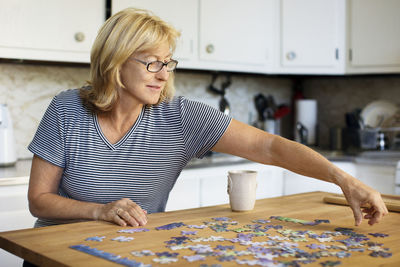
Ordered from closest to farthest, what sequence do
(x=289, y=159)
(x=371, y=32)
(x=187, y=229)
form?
(x=187, y=229)
(x=289, y=159)
(x=371, y=32)

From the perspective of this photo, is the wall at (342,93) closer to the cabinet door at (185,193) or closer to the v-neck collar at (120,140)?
the cabinet door at (185,193)

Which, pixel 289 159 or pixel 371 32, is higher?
pixel 371 32

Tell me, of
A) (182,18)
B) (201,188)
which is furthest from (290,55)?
(201,188)

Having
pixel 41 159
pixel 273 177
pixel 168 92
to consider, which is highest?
pixel 168 92

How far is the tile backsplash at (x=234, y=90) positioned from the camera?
3016 millimetres

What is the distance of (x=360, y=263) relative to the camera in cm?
110

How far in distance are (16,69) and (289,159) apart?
1.88 meters

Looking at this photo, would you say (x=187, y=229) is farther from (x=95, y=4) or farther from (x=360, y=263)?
(x=95, y=4)

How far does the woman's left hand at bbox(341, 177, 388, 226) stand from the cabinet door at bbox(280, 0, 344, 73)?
2346 millimetres

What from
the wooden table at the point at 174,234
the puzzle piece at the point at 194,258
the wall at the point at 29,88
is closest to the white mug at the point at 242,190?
the wooden table at the point at 174,234

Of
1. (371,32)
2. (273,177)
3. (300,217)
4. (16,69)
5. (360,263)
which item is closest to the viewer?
(360,263)

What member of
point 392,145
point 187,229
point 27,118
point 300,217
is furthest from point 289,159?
point 392,145

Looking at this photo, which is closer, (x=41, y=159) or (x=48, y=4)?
(x=41, y=159)

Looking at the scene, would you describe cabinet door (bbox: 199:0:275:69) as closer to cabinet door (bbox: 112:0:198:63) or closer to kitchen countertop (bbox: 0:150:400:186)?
cabinet door (bbox: 112:0:198:63)
